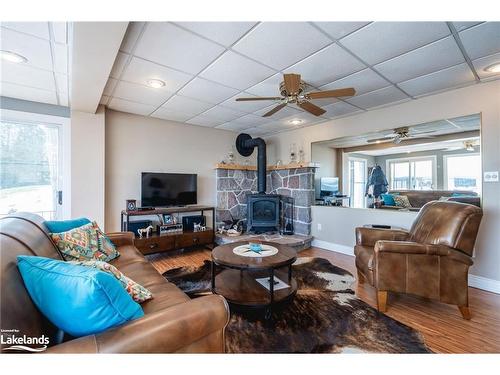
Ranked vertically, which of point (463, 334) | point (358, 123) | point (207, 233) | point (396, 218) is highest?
point (358, 123)

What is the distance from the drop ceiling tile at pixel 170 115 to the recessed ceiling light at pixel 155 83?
2.76 ft

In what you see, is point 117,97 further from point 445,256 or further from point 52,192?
point 445,256

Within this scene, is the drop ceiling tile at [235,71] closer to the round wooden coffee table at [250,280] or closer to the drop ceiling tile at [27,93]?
the round wooden coffee table at [250,280]

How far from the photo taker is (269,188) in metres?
5.09

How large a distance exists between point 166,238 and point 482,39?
408 cm

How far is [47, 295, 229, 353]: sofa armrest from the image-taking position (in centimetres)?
79

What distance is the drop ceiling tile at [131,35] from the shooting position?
1679 millimetres

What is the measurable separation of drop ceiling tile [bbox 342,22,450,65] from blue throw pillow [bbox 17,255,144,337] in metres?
2.29

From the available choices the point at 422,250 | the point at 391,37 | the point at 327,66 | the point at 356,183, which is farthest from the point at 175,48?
the point at 356,183
